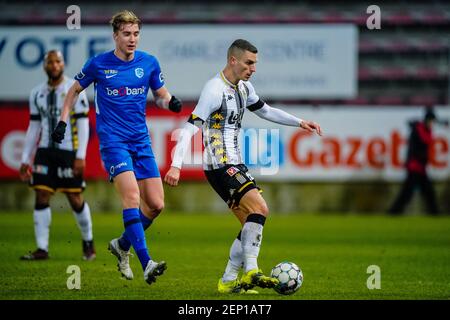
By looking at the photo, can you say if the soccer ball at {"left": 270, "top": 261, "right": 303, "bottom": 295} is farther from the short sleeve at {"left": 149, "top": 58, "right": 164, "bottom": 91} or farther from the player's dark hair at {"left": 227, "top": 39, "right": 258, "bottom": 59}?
the short sleeve at {"left": 149, "top": 58, "right": 164, "bottom": 91}

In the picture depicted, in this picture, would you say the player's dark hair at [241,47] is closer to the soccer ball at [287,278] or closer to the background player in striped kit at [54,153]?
the soccer ball at [287,278]

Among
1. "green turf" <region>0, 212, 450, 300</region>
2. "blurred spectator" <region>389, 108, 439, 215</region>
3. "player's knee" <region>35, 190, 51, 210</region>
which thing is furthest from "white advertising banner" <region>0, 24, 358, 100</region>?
"player's knee" <region>35, 190, 51, 210</region>

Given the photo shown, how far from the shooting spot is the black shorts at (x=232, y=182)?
27.8 ft

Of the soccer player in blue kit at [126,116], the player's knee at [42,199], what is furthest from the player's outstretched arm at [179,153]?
→ the player's knee at [42,199]

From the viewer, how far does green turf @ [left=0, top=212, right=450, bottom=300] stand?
8.73 metres

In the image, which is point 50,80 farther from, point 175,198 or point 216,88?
point 175,198

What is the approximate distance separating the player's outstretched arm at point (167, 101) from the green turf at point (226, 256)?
5.10 ft

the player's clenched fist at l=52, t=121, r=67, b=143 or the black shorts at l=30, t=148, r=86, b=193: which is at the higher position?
the player's clenched fist at l=52, t=121, r=67, b=143

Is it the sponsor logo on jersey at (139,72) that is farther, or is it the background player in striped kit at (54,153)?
the background player in striped kit at (54,153)

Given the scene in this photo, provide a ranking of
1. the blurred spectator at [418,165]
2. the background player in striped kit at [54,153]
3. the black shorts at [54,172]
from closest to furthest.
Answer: the background player in striped kit at [54,153] → the black shorts at [54,172] → the blurred spectator at [418,165]

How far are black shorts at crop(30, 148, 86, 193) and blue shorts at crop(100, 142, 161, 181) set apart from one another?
293cm

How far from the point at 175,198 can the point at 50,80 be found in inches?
365

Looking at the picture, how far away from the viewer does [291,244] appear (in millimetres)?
14070

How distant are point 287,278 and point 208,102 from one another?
1.57m
